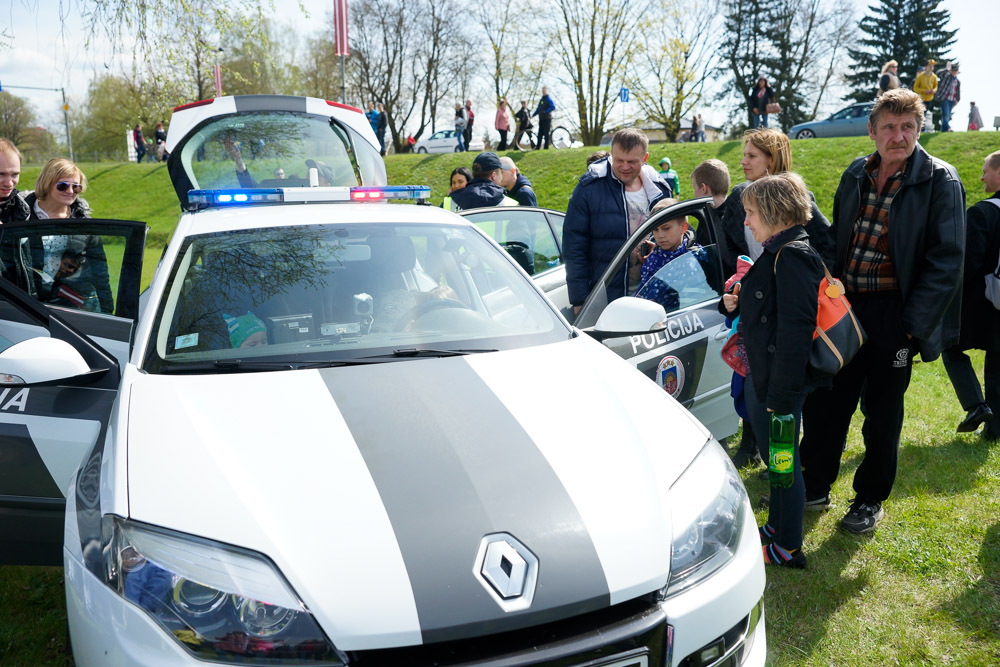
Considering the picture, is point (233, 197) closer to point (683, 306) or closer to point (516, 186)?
point (683, 306)

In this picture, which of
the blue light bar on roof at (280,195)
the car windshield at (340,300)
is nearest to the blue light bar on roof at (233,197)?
the blue light bar on roof at (280,195)

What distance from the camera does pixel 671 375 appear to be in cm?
353

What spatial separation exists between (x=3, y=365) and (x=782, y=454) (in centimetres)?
277

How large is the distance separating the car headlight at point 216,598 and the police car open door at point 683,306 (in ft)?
6.78

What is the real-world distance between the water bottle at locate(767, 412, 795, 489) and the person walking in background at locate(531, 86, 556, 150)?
63.2ft

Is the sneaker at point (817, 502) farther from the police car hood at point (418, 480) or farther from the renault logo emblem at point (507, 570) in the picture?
the renault logo emblem at point (507, 570)

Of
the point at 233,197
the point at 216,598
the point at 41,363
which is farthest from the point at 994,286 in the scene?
the point at 41,363

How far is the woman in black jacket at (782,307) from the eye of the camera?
2.75 m

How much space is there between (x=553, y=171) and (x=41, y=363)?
17.6m

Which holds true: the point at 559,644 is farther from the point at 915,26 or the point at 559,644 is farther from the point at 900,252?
the point at 915,26

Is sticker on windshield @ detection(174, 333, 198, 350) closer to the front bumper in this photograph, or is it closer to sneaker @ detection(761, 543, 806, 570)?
the front bumper

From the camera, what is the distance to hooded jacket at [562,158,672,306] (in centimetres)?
436

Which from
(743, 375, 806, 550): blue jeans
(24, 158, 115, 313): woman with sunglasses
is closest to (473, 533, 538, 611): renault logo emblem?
(743, 375, 806, 550): blue jeans

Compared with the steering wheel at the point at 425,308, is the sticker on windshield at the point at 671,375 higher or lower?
lower
